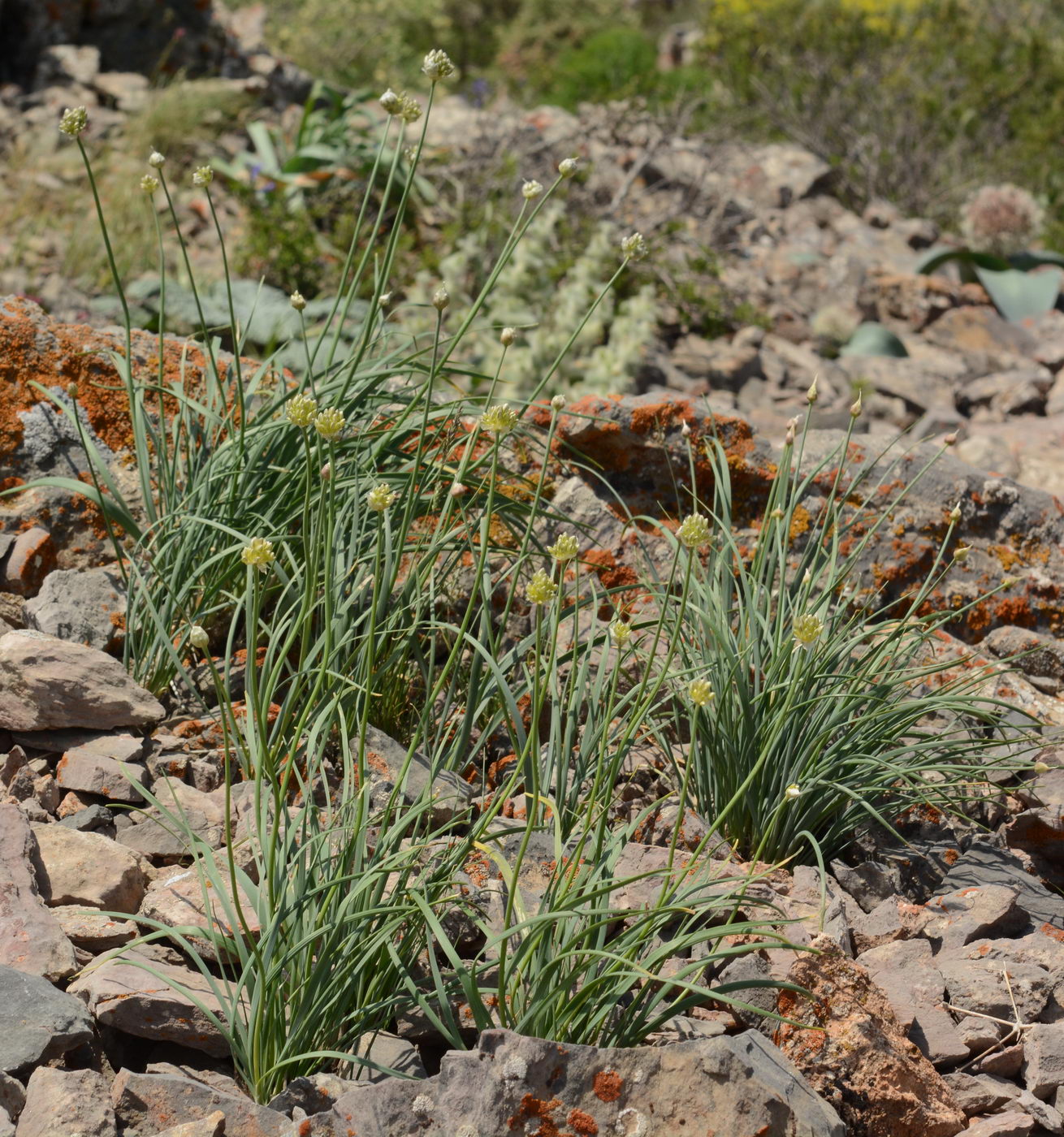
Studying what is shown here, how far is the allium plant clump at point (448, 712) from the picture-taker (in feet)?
5.14

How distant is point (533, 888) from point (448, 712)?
35 cm

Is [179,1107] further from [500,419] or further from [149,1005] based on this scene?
[500,419]

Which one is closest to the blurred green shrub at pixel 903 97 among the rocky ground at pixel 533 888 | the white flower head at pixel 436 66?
the rocky ground at pixel 533 888

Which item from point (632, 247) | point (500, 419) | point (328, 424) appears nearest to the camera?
point (328, 424)

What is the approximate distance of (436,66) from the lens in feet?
6.77

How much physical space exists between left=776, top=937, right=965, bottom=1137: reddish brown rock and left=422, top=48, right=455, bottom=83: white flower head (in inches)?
62.4

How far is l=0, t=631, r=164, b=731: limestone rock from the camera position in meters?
2.16

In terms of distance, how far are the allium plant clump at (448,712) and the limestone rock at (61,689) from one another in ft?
0.45

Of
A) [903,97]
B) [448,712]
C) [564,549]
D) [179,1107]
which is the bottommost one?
[179,1107]

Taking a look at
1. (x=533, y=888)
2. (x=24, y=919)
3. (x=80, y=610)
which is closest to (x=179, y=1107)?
(x=24, y=919)

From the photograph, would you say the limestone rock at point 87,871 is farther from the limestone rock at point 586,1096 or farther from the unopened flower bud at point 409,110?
the unopened flower bud at point 409,110

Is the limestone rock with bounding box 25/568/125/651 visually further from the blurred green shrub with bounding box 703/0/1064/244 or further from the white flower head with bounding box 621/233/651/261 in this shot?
the blurred green shrub with bounding box 703/0/1064/244

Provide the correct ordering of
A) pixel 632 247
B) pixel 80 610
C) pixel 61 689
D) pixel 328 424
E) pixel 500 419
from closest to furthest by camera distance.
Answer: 1. pixel 328 424
2. pixel 500 419
3. pixel 632 247
4. pixel 61 689
5. pixel 80 610

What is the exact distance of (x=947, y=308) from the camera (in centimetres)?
694
